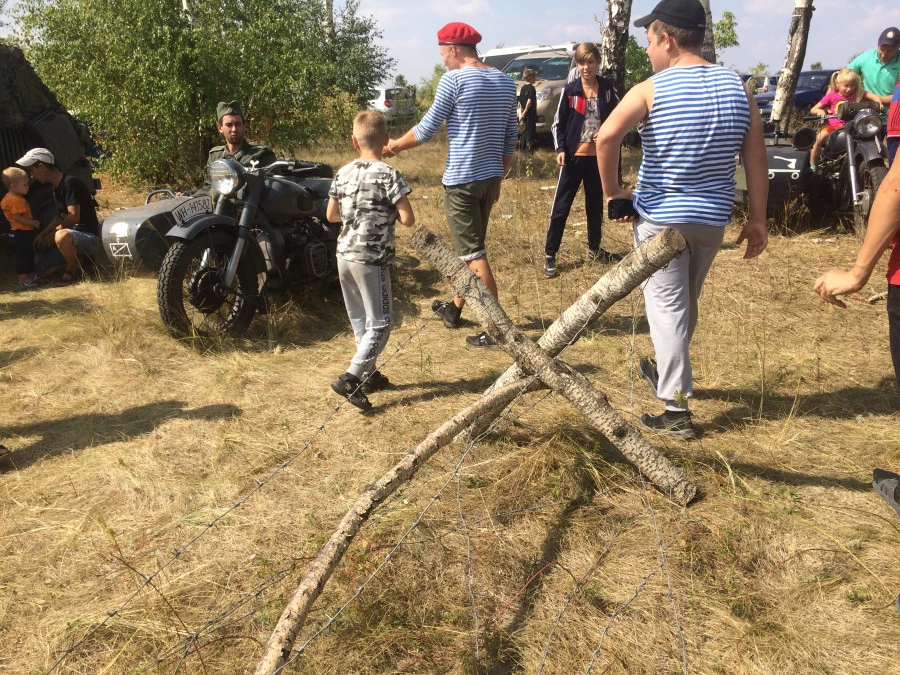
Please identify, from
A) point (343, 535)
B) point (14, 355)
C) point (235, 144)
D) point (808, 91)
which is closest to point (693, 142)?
point (343, 535)

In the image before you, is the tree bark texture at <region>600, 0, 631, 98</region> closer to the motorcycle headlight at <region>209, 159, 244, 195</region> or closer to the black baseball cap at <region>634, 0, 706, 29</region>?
the motorcycle headlight at <region>209, 159, 244, 195</region>

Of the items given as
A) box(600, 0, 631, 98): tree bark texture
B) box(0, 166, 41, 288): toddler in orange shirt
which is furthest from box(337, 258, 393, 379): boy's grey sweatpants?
box(600, 0, 631, 98): tree bark texture

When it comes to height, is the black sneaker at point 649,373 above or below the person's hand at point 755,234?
below

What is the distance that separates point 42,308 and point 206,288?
2.14 metres

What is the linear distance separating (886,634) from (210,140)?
9.47 metres

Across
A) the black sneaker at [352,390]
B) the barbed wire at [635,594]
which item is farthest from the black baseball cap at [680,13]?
the black sneaker at [352,390]

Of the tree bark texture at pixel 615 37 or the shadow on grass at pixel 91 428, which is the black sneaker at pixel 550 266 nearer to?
the shadow on grass at pixel 91 428

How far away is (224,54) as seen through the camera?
9086 millimetres

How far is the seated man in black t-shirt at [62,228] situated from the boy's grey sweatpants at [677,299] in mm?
5457

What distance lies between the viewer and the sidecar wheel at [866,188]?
6238 mm

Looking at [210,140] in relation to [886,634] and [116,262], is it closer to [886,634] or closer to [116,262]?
[116,262]

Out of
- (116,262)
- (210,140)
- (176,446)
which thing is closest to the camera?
(176,446)

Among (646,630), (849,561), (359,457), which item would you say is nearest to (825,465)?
(849,561)

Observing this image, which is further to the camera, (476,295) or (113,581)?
(476,295)
